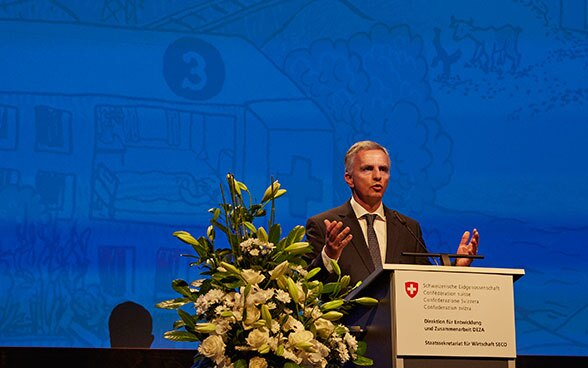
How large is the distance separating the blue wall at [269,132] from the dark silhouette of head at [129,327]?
0.17 ft

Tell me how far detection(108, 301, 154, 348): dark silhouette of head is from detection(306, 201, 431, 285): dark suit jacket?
1135 mm

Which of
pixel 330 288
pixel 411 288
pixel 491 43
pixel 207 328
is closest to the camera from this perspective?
pixel 207 328

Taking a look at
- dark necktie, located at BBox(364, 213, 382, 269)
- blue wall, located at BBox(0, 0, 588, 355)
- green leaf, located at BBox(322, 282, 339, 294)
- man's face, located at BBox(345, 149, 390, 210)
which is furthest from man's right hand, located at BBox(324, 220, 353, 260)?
blue wall, located at BBox(0, 0, 588, 355)

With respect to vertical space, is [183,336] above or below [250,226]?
below

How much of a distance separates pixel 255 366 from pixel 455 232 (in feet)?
9.32

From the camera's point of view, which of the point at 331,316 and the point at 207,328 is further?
the point at 331,316

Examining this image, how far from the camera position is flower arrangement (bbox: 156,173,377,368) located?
205cm

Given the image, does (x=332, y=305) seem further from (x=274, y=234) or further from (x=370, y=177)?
(x=370, y=177)

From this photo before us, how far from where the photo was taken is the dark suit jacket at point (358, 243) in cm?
356

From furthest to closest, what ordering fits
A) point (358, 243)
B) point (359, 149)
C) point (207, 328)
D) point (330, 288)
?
point (359, 149) → point (358, 243) → point (330, 288) → point (207, 328)

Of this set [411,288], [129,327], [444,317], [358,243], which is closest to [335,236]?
[411,288]

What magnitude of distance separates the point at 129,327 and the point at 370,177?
1.51 metres

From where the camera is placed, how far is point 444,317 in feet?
8.44

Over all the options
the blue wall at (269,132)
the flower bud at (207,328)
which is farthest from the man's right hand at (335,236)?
the blue wall at (269,132)
